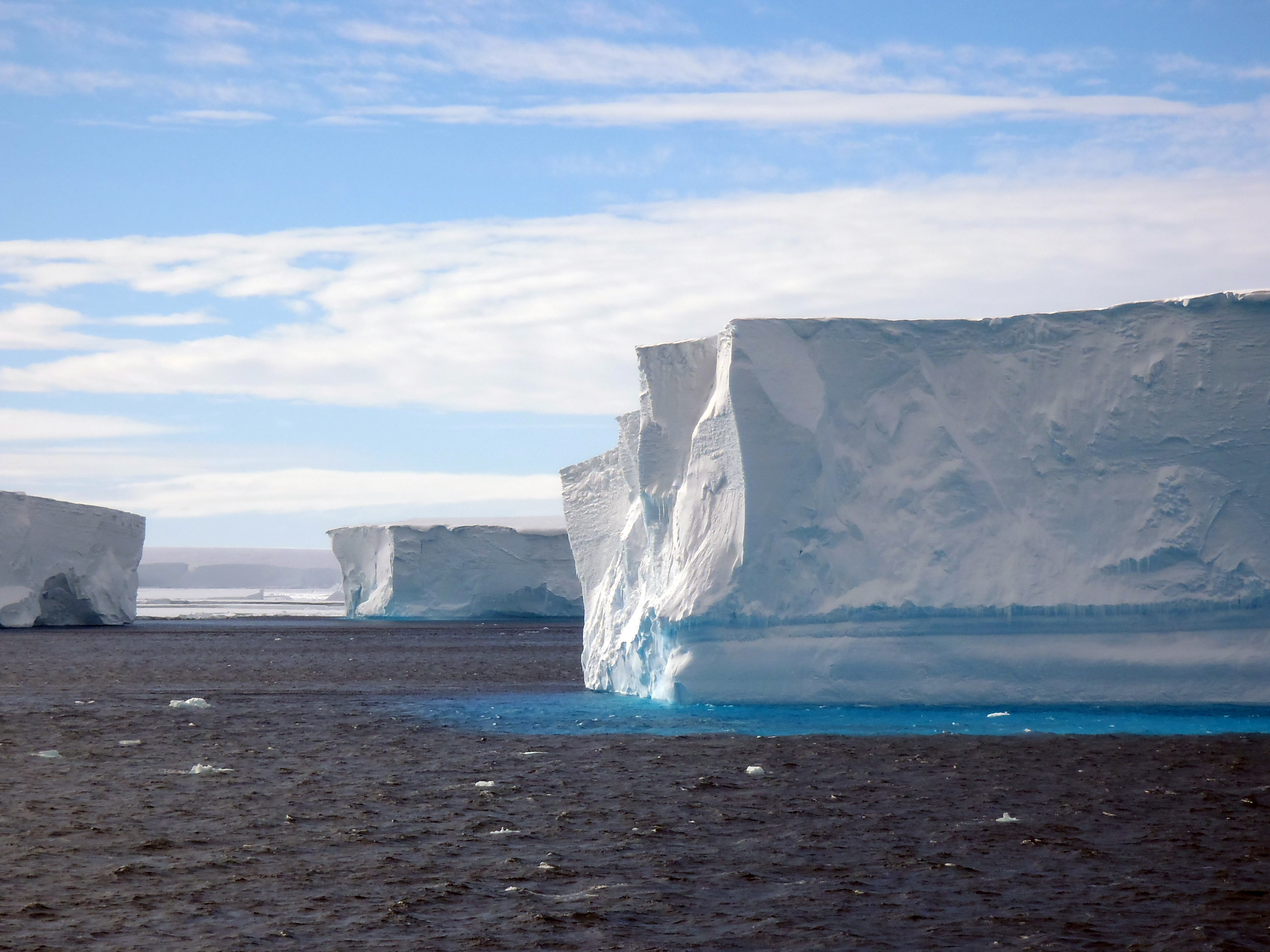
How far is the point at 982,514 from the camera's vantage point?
50.9 feet

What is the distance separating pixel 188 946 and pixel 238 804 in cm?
362

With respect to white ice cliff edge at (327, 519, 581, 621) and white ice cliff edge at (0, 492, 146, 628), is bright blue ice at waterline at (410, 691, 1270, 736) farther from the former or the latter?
white ice cliff edge at (327, 519, 581, 621)

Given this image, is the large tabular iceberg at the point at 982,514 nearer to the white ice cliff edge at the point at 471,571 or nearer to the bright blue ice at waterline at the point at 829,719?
the bright blue ice at waterline at the point at 829,719

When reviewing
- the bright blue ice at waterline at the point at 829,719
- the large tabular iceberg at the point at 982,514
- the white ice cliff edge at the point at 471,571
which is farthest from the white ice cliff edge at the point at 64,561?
the large tabular iceberg at the point at 982,514

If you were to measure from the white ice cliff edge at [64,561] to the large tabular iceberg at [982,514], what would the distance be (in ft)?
75.2

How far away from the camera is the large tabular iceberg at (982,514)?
14.8m

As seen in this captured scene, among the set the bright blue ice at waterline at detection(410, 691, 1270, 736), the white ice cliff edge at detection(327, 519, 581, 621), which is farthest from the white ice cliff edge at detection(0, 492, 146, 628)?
the bright blue ice at waterline at detection(410, 691, 1270, 736)

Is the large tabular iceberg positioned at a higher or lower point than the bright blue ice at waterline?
higher

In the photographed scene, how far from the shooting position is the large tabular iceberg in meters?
14.8

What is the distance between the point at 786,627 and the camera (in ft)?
50.6

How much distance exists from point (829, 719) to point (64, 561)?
2673 cm

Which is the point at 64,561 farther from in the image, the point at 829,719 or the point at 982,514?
the point at 982,514

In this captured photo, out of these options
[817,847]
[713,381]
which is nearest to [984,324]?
[713,381]

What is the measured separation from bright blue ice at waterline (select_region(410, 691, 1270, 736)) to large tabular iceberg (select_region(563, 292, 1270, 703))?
0.71 ft
